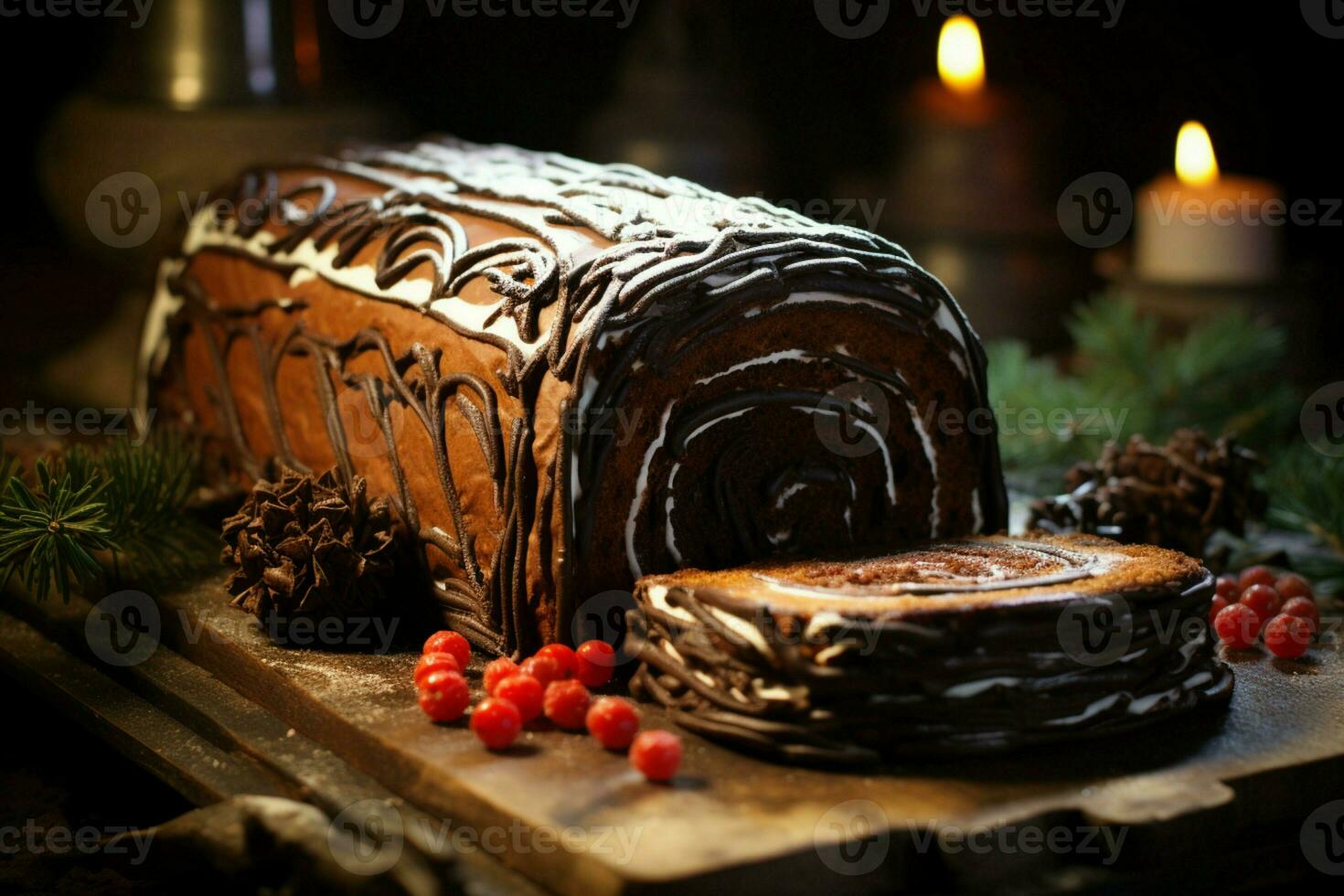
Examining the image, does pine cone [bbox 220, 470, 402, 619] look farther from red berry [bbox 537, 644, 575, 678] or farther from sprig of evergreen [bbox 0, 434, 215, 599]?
red berry [bbox 537, 644, 575, 678]

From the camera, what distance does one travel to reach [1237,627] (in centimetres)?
202

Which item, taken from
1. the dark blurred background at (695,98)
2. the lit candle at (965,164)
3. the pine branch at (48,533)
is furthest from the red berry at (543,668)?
the lit candle at (965,164)

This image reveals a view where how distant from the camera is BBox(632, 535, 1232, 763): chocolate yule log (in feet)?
5.13

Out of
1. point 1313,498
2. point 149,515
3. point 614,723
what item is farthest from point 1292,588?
point 149,515

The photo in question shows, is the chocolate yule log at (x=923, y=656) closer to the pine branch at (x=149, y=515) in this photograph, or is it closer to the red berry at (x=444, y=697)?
the red berry at (x=444, y=697)

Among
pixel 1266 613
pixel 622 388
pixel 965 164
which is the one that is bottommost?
pixel 1266 613

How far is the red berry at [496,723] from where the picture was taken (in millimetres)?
1606

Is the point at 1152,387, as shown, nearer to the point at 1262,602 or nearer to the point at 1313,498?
the point at 1313,498

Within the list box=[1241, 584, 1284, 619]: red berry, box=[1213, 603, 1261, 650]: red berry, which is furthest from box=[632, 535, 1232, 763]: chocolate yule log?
box=[1241, 584, 1284, 619]: red berry

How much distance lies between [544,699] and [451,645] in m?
0.23

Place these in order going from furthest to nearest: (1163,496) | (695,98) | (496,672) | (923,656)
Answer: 1. (695,98)
2. (1163,496)
3. (496,672)
4. (923,656)

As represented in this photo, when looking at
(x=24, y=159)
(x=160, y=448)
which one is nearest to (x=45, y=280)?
(x=24, y=159)

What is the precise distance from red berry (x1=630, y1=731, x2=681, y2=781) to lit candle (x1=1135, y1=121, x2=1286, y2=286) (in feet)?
7.38

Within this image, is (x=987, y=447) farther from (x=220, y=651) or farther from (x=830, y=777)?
(x=220, y=651)
